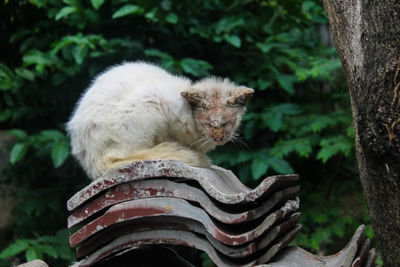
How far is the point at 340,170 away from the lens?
190 inches

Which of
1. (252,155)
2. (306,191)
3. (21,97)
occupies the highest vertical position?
(21,97)

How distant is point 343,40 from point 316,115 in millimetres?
2669

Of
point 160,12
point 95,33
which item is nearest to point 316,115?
point 160,12

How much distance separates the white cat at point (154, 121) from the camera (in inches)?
88.0

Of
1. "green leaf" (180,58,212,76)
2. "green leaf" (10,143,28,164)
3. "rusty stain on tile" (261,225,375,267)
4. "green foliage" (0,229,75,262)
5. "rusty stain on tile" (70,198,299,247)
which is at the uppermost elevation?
"green leaf" (180,58,212,76)

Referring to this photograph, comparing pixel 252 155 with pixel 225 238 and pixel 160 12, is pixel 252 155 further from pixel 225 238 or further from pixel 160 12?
pixel 225 238

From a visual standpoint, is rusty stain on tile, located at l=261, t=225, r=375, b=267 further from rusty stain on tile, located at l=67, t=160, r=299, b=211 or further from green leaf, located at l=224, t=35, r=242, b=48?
green leaf, located at l=224, t=35, r=242, b=48

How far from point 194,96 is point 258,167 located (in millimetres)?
1873

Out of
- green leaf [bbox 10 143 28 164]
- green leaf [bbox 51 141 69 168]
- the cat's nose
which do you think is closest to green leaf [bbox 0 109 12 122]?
green leaf [bbox 10 143 28 164]

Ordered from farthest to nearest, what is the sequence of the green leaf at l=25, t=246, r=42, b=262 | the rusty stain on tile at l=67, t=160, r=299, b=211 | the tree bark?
the green leaf at l=25, t=246, r=42, b=262 < the rusty stain on tile at l=67, t=160, r=299, b=211 < the tree bark

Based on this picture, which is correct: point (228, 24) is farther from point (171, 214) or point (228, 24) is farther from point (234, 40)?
point (171, 214)

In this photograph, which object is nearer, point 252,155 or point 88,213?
point 88,213

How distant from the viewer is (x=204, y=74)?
13.4ft

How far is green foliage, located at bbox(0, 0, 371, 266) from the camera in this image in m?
4.05
